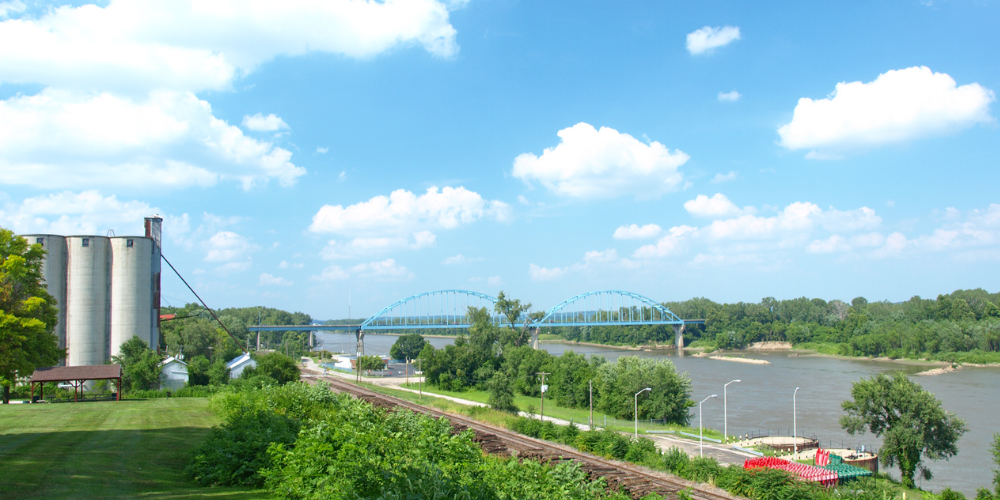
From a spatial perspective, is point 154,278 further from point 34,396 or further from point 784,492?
point 784,492

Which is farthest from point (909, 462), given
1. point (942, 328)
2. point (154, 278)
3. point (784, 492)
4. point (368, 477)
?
point (942, 328)

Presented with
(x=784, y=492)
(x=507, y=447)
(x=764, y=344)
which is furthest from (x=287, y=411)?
(x=764, y=344)

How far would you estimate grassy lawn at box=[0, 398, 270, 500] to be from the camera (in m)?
13.5

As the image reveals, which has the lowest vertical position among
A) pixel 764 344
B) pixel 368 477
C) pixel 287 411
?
pixel 764 344

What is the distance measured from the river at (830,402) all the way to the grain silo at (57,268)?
5509cm

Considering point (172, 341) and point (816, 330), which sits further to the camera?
point (816, 330)

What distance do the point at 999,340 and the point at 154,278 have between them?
124 m

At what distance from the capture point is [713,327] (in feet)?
516

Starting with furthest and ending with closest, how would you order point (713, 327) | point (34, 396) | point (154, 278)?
point (713, 327)
point (154, 278)
point (34, 396)

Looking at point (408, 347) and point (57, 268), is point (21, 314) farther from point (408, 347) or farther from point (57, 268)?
point (408, 347)

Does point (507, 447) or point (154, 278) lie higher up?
point (154, 278)

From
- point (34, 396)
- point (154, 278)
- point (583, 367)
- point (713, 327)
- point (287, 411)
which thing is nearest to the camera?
point (287, 411)

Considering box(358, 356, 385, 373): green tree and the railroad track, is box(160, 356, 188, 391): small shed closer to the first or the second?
the railroad track

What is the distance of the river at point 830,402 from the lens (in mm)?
38969
